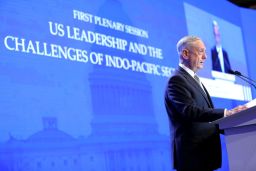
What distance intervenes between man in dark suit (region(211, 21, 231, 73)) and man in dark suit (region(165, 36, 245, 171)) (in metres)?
2.51

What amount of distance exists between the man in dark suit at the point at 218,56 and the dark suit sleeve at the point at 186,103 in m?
2.50

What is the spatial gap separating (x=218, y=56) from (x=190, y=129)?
279cm

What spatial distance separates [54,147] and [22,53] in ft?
2.10

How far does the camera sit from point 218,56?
4.68 metres

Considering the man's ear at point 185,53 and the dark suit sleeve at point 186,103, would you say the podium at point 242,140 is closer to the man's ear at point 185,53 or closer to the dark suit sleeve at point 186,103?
the dark suit sleeve at point 186,103

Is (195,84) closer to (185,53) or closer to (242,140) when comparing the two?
(185,53)

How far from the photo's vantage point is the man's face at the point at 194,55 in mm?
2160

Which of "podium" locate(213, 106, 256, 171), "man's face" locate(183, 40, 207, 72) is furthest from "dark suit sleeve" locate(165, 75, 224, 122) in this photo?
"podium" locate(213, 106, 256, 171)

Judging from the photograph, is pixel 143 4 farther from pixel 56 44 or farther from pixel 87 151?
pixel 87 151

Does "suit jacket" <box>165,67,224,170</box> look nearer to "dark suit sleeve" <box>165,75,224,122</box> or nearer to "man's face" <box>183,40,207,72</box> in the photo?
"dark suit sleeve" <box>165,75,224,122</box>

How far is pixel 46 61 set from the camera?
283 centimetres

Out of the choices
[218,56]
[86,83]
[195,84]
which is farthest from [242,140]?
[218,56]

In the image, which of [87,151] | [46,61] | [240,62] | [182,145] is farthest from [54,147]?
[240,62]

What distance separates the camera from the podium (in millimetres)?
1512
